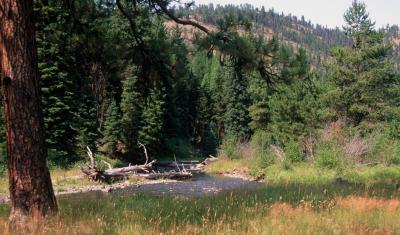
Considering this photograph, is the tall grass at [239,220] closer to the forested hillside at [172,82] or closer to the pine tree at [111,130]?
the forested hillside at [172,82]

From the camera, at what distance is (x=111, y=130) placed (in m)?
43.3

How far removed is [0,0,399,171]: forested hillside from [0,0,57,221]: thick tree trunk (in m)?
2.93

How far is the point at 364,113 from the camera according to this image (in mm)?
37625

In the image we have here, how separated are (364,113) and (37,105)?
35983 mm

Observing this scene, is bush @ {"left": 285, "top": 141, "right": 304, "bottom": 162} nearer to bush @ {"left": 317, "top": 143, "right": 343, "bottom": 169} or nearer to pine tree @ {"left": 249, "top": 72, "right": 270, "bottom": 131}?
bush @ {"left": 317, "top": 143, "right": 343, "bottom": 169}

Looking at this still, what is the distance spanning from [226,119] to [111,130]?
30.1m

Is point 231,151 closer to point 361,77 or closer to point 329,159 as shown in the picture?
point 361,77

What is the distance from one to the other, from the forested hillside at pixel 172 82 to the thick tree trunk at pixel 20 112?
2.93 metres

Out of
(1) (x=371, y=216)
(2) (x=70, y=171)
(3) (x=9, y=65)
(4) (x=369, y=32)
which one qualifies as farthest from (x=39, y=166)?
(4) (x=369, y=32)

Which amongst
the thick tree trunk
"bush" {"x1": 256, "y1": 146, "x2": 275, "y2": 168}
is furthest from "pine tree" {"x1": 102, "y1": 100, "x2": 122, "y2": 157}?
the thick tree trunk

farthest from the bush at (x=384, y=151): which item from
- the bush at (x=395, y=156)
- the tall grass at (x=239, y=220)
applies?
the tall grass at (x=239, y=220)

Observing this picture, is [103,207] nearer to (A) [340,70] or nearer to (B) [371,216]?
(B) [371,216]

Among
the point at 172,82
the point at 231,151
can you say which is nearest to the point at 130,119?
the point at 231,151

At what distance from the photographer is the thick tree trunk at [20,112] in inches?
217
